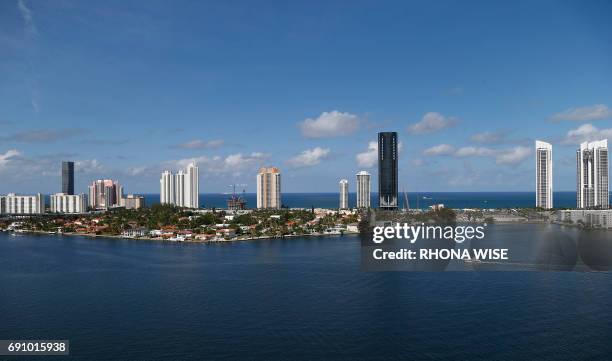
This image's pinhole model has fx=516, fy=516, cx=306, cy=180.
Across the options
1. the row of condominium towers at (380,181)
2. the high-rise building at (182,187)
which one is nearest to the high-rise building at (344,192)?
the row of condominium towers at (380,181)

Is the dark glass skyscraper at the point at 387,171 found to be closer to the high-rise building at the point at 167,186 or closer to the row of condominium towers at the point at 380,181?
the row of condominium towers at the point at 380,181

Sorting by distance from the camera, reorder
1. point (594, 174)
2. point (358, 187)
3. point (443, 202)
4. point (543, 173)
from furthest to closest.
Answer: point (443, 202) < point (358, 187) < point (543, 173) < point (594, 174)

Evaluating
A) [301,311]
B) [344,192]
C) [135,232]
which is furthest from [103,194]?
[301,311]

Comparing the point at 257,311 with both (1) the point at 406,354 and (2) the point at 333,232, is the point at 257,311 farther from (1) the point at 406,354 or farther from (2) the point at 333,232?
(2) the point at 333,232

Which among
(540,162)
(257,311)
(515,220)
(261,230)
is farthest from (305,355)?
(540,162)

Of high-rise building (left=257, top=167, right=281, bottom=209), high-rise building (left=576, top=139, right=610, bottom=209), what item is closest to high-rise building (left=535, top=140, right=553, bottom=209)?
high-rise building (left=576, top=139, right=610, bottom=209)

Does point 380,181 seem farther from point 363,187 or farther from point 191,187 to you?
point 191,187
